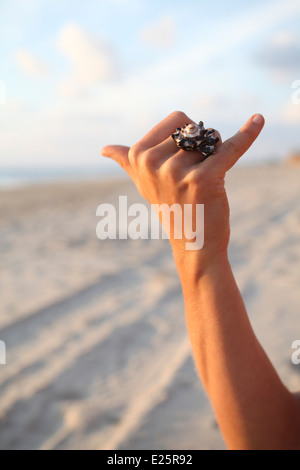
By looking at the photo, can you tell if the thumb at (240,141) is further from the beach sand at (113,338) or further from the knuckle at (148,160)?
the beach sand at (113,338)

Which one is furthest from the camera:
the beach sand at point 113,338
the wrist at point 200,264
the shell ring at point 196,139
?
the beach sand at point 113,338

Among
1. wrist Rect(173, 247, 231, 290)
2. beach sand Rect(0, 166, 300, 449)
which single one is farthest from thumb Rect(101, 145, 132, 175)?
beach sand Rect(0, 166, 300, 449)

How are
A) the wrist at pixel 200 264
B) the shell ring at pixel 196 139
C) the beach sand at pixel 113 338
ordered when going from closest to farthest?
the shell ring at pixel 196 139, the wrist at pixel 200 264, the beach sand at pixel 113 338

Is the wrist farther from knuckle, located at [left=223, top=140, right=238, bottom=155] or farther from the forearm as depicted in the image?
knuckle, located at [left=223, top=140, right=238, bottom=155]

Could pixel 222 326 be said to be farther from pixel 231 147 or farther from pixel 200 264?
pixel 231 147

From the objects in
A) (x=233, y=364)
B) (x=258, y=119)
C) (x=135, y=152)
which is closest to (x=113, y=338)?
(x=233, y=364)

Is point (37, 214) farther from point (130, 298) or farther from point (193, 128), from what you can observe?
point (193, 128)

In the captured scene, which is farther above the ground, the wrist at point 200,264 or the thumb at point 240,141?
the thumb at point 240,141

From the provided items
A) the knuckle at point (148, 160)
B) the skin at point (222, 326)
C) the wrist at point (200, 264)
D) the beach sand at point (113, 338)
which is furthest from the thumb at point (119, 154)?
the beach sand at point (113, 338)
